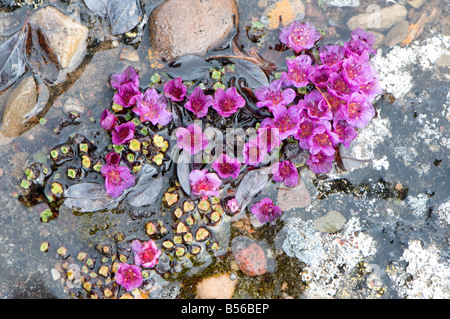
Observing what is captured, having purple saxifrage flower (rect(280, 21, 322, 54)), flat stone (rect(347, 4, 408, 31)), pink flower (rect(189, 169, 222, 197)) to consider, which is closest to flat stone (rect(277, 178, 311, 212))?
pink flower (rect(189, 169, 222, 197))

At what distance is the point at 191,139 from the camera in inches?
175

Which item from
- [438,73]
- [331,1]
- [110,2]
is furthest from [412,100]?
[110,2]

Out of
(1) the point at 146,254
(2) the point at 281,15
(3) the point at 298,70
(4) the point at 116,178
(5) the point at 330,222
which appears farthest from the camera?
(2) the point at 281,15

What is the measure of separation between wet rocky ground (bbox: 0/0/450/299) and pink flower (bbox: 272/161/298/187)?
0.56ft

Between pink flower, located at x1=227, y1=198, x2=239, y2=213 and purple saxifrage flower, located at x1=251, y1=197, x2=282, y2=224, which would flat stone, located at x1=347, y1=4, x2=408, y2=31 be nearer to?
purple saxifrage flower, located at x1=251, y1=197, x2=282, y2=224

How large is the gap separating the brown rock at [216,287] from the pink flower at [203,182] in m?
0.99

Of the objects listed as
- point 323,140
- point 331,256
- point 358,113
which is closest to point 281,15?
point 358,113

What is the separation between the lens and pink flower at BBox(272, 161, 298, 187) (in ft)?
15.0

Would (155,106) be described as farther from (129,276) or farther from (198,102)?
(129,276)

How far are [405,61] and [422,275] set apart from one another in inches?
102

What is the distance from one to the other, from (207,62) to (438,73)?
286cm

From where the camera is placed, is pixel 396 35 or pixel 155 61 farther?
pixel 396 35

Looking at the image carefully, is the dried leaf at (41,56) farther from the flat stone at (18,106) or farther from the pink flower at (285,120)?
the pink flower at (285,120)
